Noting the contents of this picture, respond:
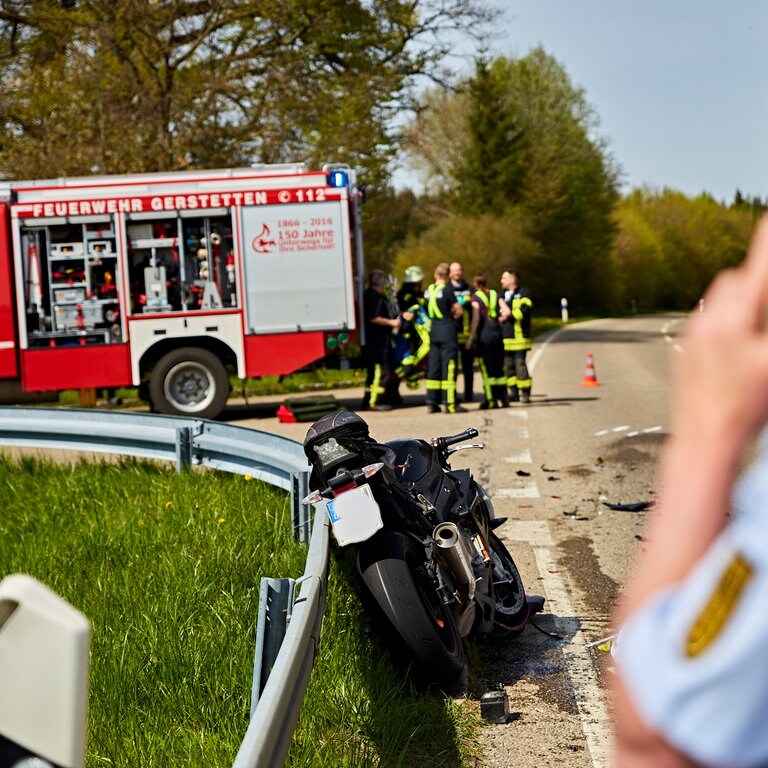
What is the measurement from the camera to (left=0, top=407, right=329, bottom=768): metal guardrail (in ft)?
9.68

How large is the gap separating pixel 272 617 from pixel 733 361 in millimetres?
2951

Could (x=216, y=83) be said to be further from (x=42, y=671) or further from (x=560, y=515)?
(x=42, y=671)

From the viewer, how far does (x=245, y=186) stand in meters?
16.2

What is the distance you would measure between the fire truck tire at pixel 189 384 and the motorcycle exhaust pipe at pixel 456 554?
11198mm

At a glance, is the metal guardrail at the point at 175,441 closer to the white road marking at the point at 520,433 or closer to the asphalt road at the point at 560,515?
the asphalt road at the point at 560,515

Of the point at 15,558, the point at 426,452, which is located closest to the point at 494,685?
the point at 426,452

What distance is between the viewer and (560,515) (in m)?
8.78

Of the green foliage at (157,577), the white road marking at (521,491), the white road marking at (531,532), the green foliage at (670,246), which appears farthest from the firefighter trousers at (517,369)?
the green foliage at (670,246)

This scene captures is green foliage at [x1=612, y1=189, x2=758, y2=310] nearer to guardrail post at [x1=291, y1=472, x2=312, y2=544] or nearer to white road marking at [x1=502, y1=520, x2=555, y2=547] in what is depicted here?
white road marking at [x1=502, y1=520, x2=555, y2=547]

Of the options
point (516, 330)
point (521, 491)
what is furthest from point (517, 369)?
point (521, 491)

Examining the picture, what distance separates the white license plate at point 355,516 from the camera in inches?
183

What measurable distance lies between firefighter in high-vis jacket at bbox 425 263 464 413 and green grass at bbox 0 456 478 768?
749 cm

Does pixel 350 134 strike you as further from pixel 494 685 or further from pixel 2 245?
pixel 494 685

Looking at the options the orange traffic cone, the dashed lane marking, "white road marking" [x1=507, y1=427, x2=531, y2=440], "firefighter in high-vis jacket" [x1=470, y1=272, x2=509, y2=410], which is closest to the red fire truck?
"firefighter in high-vis jacket" [x1=470, y1=272, x2=509, y2=410]
